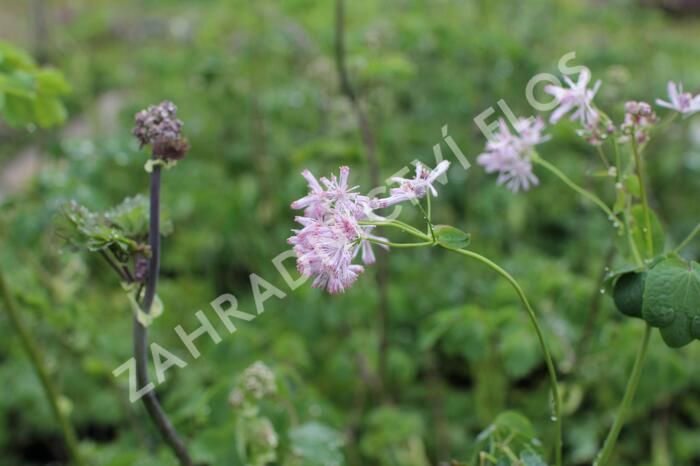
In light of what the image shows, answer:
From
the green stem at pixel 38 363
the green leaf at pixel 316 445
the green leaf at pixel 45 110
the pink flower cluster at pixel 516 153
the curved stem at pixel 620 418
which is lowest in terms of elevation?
the curved stem at pixel 620 418

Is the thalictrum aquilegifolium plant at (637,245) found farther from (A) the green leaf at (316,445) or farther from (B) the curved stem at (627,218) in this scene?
(A) the green leaf at (316,445)

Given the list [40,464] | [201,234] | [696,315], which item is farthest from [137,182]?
[696,315]

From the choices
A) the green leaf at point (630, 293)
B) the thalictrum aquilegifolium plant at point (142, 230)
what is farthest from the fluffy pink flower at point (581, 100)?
the thalictrum aquilegifolium plant at point (142, 230)

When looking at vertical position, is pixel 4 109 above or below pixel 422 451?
above

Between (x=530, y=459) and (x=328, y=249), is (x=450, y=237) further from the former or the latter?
(x=530, y=459)

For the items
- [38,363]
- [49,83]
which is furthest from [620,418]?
[49,83]

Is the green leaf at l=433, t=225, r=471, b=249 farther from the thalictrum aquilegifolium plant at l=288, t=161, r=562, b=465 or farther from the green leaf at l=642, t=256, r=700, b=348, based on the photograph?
the green leaf at l=642, t=256, r=700, b=348

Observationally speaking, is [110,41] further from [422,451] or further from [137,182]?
[422,451]
